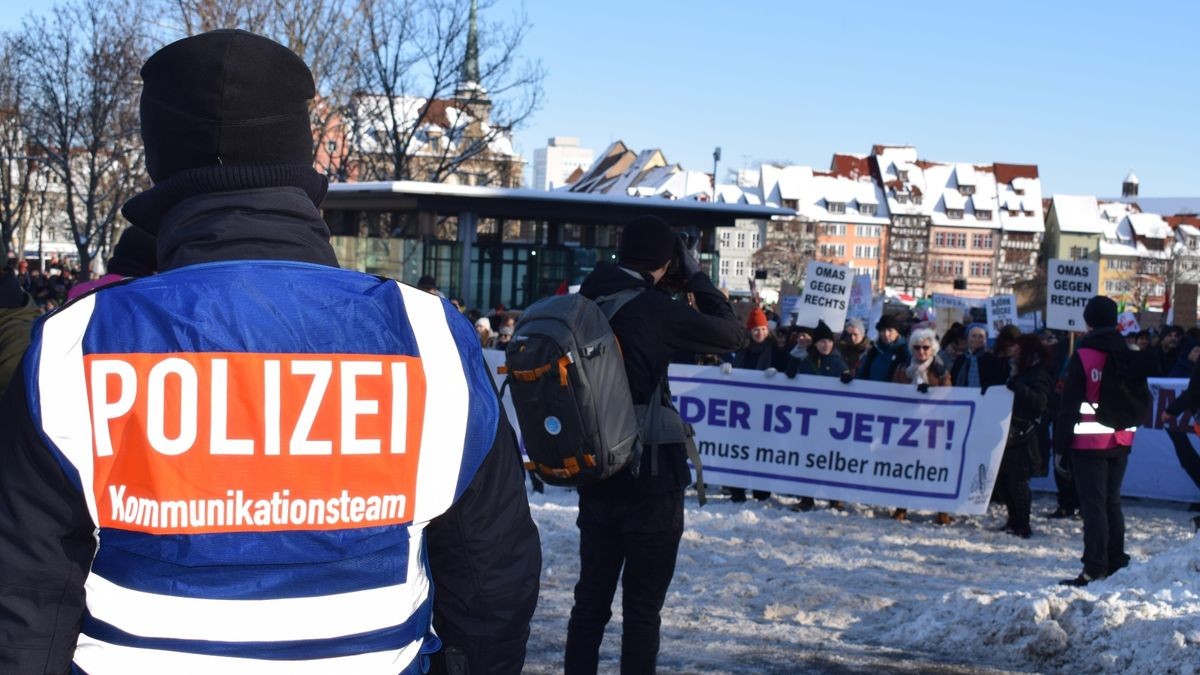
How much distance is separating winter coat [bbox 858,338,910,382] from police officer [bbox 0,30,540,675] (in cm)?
1035

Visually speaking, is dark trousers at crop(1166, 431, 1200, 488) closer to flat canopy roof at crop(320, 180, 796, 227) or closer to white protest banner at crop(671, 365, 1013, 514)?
white protest banner at crop(671, 365, 1013, 514)

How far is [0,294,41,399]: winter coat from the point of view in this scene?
3.23 m

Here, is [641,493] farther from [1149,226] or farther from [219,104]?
[1149,226]

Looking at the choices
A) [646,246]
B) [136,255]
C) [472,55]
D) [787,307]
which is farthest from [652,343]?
[472,55]

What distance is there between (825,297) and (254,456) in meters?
13.6

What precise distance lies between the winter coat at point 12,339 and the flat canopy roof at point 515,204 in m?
24.5

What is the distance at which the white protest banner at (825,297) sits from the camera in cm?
1502

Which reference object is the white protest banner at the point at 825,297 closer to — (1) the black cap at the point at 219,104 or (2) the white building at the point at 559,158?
(1) the black cap at the point at 219,104

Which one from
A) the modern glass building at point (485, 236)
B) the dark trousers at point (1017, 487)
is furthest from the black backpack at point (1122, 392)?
the modern glass building at point (485, 236)

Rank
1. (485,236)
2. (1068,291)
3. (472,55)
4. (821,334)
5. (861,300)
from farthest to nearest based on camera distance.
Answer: (472,55) → (485,236) → (861,300) → (1068,291) → (821,334)

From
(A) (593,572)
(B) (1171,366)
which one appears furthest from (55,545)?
(B) (1171,366)

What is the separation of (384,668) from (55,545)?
0.52m

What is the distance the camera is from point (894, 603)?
26.4ft

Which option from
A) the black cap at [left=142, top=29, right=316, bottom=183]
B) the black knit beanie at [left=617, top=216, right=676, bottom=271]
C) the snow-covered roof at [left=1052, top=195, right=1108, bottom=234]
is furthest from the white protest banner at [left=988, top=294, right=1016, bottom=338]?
the snow-covered roof at [left=1052, top=195, right=1108, bottom=234]
